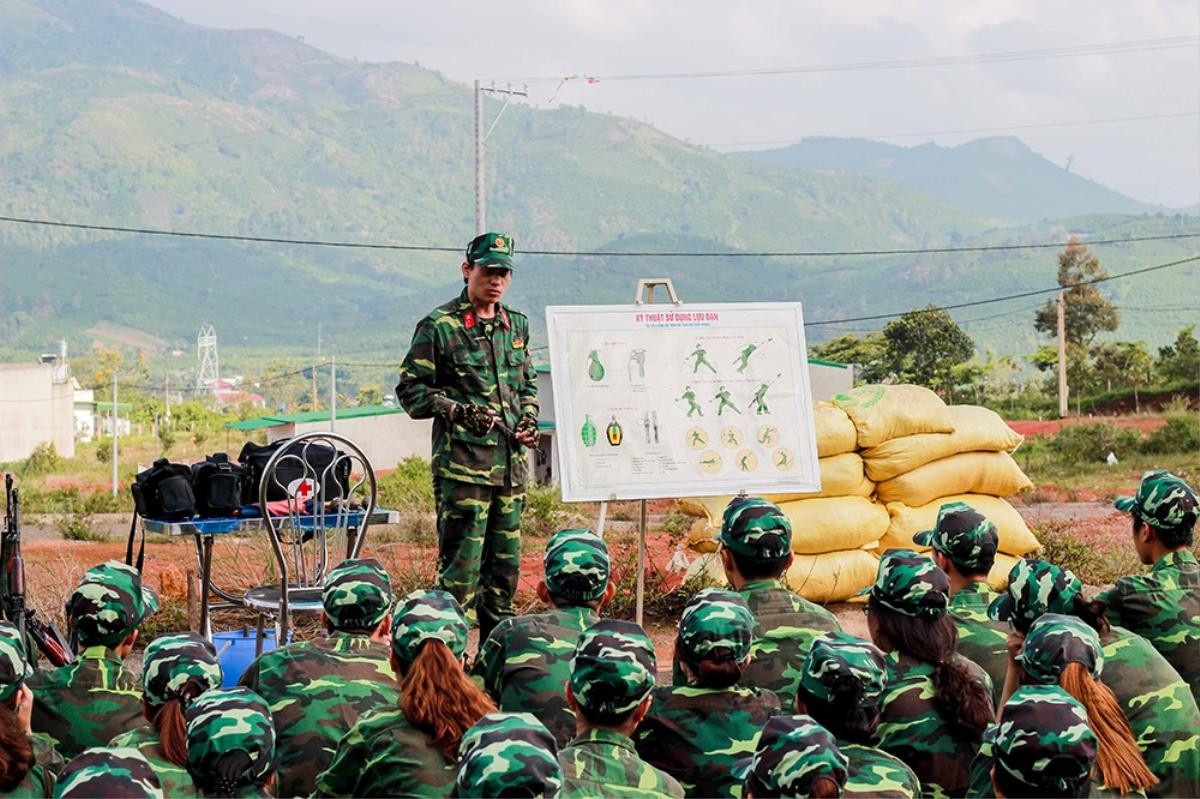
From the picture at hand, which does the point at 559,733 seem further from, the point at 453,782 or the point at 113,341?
the point at 113,341

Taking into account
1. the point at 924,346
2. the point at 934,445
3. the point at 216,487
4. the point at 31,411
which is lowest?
the point at 216,487

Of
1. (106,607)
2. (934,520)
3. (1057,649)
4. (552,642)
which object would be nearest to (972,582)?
(1057,649)

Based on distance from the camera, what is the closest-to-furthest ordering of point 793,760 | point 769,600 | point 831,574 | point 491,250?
point 793,760 → point 769,600 → point 491,250 → point 831,574

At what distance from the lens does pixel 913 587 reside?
3730 mm

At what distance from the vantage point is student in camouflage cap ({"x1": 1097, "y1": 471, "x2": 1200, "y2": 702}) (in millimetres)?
4320

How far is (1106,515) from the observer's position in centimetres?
1791

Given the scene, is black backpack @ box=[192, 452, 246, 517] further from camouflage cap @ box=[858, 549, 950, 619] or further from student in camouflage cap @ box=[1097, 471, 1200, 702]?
student in camouflage cap @ box=[1097, 471, 1200, 702]

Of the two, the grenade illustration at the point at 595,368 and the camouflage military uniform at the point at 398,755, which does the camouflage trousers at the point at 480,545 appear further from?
the camouflage military uniform at the point at 398,755

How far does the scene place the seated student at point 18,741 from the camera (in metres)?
2.97

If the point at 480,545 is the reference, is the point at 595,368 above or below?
above

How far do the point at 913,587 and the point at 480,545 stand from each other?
245 centimetres

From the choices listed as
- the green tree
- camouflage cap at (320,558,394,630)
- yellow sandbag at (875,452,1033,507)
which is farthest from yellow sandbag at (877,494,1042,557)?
the green tree

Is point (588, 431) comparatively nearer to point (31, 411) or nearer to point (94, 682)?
point (94, 682)

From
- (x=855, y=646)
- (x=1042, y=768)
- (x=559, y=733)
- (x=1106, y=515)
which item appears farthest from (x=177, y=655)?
(x=1106, y=515)
